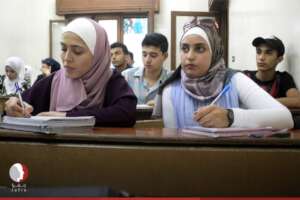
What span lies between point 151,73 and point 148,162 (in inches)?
90.1

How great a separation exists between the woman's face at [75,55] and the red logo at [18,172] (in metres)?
0.79

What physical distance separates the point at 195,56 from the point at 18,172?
1001 millimetres

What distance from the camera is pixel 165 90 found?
6.28 ft

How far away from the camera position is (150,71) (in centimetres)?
328

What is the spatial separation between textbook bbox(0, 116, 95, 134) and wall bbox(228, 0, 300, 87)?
2.03m

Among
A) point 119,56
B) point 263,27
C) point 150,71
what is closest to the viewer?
point 150,71

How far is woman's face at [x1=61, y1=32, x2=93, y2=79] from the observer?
180 centimetres

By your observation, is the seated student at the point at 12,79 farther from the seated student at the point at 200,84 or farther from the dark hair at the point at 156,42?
the seated student at the point at 200,84

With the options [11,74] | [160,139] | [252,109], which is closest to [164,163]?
[160,139]

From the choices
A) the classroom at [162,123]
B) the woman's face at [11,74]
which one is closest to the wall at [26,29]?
the woman's face at [11,74]

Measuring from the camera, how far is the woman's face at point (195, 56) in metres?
1.85

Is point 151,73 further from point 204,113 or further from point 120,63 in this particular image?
point 204,113

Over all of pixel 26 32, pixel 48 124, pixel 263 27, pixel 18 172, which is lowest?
pixel 18 172

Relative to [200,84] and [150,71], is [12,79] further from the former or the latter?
[200,84]
